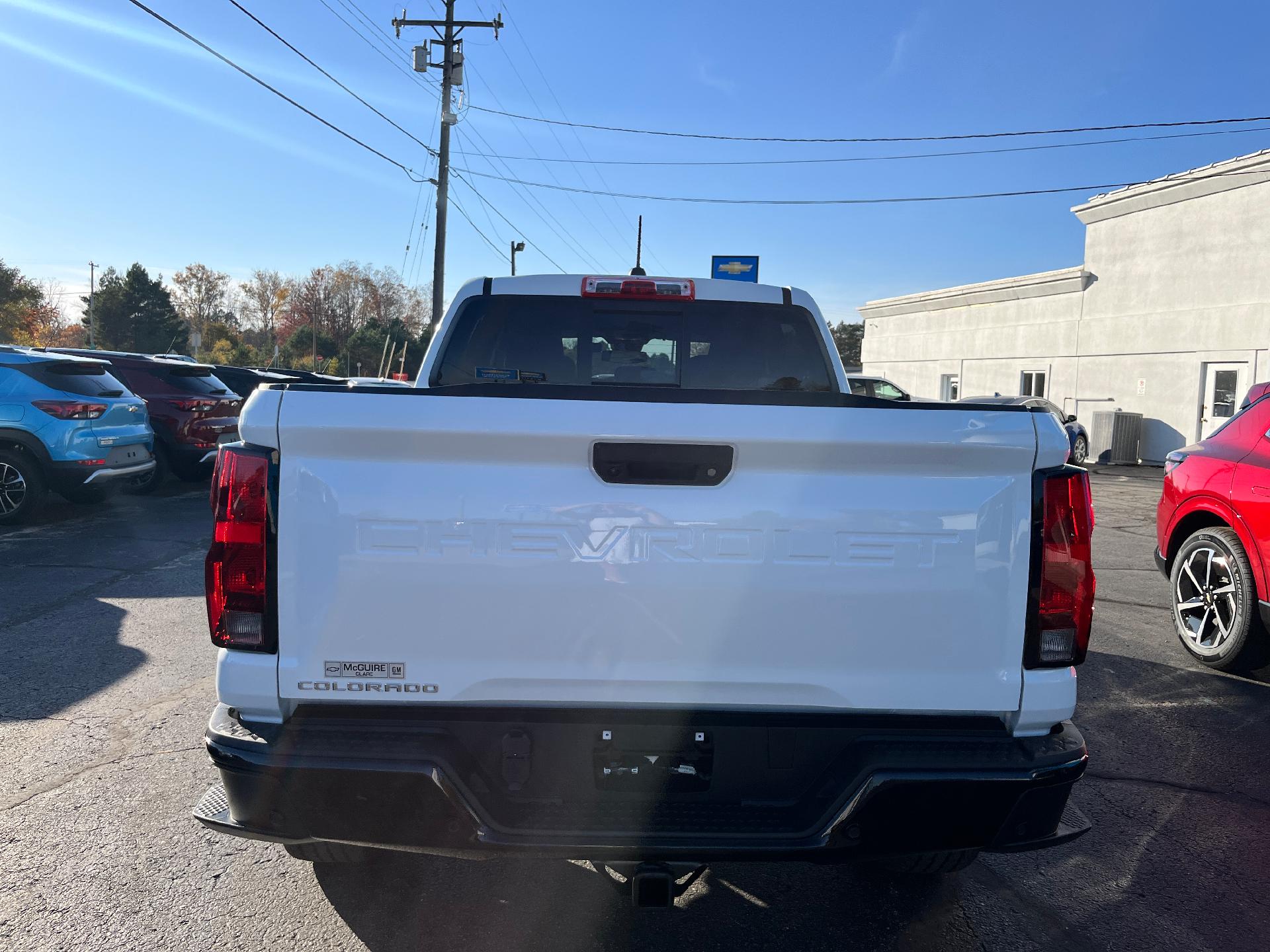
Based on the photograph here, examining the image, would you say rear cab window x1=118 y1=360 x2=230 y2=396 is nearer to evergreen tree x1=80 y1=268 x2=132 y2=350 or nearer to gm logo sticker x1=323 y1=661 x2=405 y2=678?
gm logo sticker x1=323 y1=661 x2=405 y2=678

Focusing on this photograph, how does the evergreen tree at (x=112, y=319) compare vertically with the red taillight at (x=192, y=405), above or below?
above

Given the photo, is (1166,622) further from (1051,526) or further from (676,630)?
(676,630)

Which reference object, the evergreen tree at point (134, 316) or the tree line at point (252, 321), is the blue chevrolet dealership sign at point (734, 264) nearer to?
the tree line at point (252, 321)

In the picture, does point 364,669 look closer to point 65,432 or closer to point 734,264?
point 65,432

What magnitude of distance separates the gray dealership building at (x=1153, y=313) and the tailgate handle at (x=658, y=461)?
22703mm

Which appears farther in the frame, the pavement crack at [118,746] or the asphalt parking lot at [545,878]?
the pavement crack at [118,746]

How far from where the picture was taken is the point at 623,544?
2.04 m

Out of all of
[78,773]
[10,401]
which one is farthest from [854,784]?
[10,401]

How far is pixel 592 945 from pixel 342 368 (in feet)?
228

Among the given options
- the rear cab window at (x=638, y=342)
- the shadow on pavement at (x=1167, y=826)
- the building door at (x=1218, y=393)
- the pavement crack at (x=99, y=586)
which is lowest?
the pavement crack at (x=99, y=586)

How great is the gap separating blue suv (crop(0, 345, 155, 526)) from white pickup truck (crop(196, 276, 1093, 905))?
29.5 feet

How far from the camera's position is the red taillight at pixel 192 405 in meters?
11.9

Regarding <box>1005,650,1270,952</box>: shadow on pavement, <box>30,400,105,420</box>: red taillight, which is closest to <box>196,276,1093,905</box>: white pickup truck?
<box>1005,650,1270,952</box>: shadow on pavement

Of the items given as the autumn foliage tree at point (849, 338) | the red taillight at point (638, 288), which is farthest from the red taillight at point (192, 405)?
the autumn foliage tree at point (849, 338)
